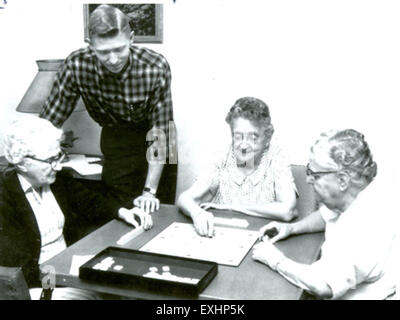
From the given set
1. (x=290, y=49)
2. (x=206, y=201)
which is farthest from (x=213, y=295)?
(x=290, y=49)

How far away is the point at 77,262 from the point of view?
181cm

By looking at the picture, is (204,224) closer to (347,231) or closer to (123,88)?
(347,231)

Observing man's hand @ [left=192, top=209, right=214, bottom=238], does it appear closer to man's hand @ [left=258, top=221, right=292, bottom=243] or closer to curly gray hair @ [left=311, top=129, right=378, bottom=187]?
man's hand @ [left=258, top=221, right=292, bottom=243]

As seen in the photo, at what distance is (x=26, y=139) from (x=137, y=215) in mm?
573

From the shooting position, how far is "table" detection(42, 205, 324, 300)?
1602 mm

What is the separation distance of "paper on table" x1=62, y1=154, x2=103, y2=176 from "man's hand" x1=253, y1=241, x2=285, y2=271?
1.78 m

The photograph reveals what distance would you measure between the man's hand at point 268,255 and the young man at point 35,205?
0.55 meters

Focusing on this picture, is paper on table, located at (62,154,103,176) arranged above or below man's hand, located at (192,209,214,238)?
above

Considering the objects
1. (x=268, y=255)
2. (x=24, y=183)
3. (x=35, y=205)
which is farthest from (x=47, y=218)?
(x=268, y=255)

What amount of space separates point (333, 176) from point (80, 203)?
122 cm

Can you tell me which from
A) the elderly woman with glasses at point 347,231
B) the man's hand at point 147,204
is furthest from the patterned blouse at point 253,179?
the elderly woman with glasses at point 347,231

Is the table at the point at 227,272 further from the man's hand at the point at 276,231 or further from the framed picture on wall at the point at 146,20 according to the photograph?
the framed picture on wall at the point at 146,20

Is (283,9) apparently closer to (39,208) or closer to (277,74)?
(277,74)

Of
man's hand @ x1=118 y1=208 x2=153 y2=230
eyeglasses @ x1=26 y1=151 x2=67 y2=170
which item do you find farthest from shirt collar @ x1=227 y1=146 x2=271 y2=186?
eyeglasses @ x1=26 y1=151 x2=67 y2=170
